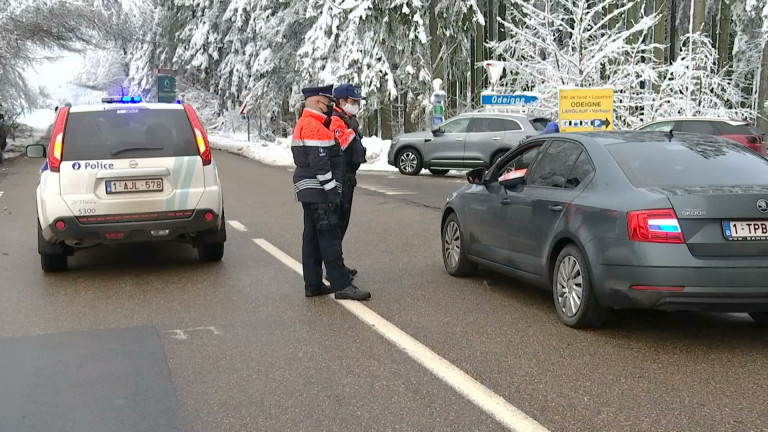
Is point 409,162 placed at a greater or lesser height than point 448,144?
lesser

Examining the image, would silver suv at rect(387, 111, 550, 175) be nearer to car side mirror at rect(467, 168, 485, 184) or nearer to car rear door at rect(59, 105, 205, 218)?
car side mirror at rect(467, 168, 485, 184)

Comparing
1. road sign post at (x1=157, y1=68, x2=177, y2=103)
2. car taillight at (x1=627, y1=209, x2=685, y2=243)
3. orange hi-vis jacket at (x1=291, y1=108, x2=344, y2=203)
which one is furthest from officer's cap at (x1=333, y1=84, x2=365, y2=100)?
road sign post at (x1=157, y1=68, x2=177, y2=103)

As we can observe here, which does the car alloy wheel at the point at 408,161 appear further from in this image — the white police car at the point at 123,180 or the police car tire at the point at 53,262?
the police car tire at the point at 53,262

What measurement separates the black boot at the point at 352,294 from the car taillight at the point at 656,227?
7.92 ft

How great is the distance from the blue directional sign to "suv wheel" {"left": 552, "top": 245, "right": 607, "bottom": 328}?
16.4 metres

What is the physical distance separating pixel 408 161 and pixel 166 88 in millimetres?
25878

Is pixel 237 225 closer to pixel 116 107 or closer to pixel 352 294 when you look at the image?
pixel 116 107

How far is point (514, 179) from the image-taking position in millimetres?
6750

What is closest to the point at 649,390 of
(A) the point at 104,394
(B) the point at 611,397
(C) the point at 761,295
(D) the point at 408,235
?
(B) the point at 611,397

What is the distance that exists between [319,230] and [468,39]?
943 inches

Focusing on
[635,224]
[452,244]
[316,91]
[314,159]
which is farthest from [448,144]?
[635,224]

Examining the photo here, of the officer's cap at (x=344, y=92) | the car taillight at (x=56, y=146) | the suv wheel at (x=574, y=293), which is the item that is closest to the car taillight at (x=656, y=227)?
the suv wheel at (x=574, y=293)

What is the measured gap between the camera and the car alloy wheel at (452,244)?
7.72m

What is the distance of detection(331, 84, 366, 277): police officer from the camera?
767 cm
